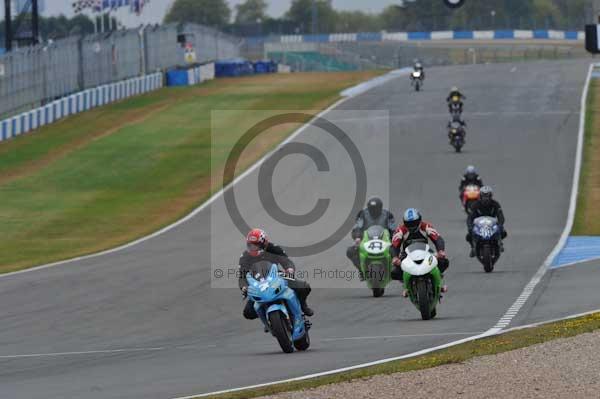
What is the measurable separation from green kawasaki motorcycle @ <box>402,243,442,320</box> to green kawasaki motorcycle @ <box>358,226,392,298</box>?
254 cm

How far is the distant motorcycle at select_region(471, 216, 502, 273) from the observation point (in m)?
21.9

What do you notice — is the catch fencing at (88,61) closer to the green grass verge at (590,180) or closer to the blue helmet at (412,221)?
the green grass verge at (590,180)

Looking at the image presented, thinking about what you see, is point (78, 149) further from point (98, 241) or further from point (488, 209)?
point (488, 209)

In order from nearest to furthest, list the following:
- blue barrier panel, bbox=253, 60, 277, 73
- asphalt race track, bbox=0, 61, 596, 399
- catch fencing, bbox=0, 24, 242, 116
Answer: asphalt race track, bbox=0, 61, 596, 399
catch fencing, bbox=0, 24, 242, 116
blue barrier panel, bbox=253, 60, 277, 73

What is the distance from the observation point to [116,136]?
1978 inches

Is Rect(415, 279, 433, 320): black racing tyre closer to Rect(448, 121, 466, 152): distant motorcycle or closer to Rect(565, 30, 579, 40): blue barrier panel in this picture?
Rect(448, 121, 466, 152): distant motorcycle

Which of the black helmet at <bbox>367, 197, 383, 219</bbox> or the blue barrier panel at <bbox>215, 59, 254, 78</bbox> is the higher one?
the black helmet at <bbox>367, 197, 383, 219</bbox>

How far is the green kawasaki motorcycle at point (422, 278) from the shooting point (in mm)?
16359

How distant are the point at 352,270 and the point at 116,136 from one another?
29.1 meters

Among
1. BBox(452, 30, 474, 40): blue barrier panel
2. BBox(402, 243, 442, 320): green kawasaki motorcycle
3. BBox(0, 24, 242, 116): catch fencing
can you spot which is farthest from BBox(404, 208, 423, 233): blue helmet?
BBox(452, 30, 474, 40): blue barrier panel

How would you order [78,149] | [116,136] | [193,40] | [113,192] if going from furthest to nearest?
1. [193,40]
2. [116,136]
3. [78,149]
4. [113,192]


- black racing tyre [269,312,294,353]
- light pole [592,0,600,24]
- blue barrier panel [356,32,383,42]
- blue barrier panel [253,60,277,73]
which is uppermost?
light pole [592,0,600,24]

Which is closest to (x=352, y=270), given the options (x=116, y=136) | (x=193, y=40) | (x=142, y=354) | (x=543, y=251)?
(x=543, y=251)

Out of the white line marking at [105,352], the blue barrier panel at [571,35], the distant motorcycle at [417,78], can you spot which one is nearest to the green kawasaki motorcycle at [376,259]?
the white line marking at [105,352]
